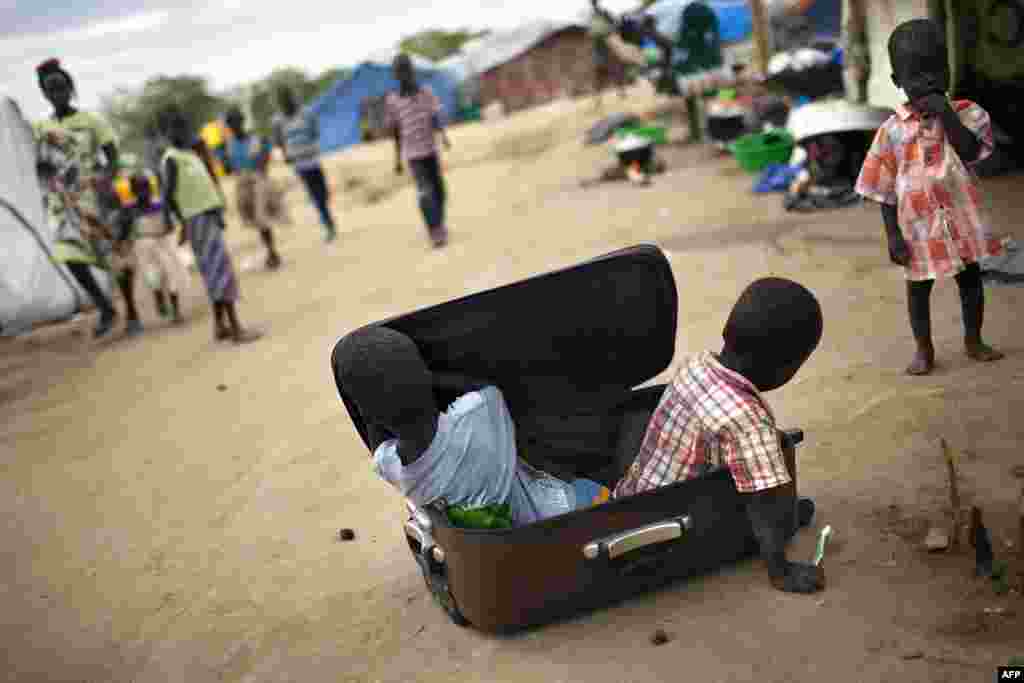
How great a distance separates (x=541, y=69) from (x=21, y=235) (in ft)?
71.9

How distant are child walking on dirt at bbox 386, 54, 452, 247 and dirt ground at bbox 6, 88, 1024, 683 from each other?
1833 millimetres

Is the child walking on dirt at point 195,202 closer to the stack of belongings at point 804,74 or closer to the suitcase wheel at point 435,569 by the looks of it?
the suitcase wheel at point 435,569

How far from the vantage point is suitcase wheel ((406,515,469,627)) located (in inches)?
122

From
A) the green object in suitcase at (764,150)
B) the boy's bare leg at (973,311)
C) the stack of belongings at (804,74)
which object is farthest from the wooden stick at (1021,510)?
the stack of belongings at (804,74)

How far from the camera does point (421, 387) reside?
9.11ft

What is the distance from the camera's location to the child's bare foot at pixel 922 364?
4184 millimetres

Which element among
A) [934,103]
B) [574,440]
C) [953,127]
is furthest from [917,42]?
[574,440]

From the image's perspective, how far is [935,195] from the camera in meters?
3.98

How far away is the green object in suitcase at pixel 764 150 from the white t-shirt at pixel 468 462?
22.5ft

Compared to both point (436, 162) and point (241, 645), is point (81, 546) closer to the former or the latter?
point (241, 645)

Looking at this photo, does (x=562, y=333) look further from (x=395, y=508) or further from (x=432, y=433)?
(x=395, y=508)

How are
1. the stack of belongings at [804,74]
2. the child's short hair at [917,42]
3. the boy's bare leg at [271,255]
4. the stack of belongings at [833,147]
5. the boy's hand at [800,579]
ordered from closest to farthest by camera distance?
the boy's hand at [800,579] → the child's short hair at [917,42] → the stack of belongings at [833,147] → the stack of belongings at [804,74] → the boy's bare leg at [271,255]

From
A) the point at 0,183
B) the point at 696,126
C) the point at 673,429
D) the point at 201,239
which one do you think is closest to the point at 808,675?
the point at 673,429

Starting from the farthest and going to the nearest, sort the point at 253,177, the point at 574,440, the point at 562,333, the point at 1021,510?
the point at 253,177
the point at 574,440
the point at 562,333
the point at 1021,510
